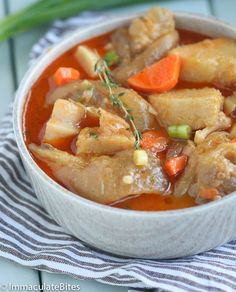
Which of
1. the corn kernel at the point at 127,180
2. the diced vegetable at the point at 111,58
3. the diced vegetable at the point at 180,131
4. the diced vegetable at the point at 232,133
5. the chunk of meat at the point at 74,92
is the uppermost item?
the diced vegetable at the point at 111,58

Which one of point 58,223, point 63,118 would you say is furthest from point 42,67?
point 58,223

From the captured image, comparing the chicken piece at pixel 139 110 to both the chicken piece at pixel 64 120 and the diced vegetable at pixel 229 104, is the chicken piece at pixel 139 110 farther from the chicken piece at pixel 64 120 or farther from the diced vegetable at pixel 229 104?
the diced vegetable at pixel 229 104

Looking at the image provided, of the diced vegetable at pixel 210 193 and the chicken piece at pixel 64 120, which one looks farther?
the chicken piece at pixel 64 120

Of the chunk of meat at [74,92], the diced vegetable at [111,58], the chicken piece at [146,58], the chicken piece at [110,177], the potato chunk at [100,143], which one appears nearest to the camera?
the chicken piece at [110,177]

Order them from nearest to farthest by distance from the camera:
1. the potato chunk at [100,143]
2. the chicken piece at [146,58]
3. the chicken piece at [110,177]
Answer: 1. the chicken piece at [110,177]
2. the potato chunk at [100,143]
3. the chicken piece at [146,58]

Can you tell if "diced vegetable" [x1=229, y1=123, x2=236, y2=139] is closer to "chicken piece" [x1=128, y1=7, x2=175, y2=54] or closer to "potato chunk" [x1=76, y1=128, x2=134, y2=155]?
"potato chunk" [x1=76, y1=128, x2=134, y2=155]

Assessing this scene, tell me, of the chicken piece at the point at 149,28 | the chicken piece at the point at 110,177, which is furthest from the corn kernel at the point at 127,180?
the chicken piece at the point at 149,28

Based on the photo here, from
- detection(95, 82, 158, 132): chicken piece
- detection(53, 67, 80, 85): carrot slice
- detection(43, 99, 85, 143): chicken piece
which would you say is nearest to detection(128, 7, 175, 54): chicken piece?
detection(53, 67, 80, 85): carrot slice

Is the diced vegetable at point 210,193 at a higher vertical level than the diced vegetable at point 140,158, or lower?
lower

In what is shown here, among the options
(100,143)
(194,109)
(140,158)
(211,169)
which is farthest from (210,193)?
(100,143)
